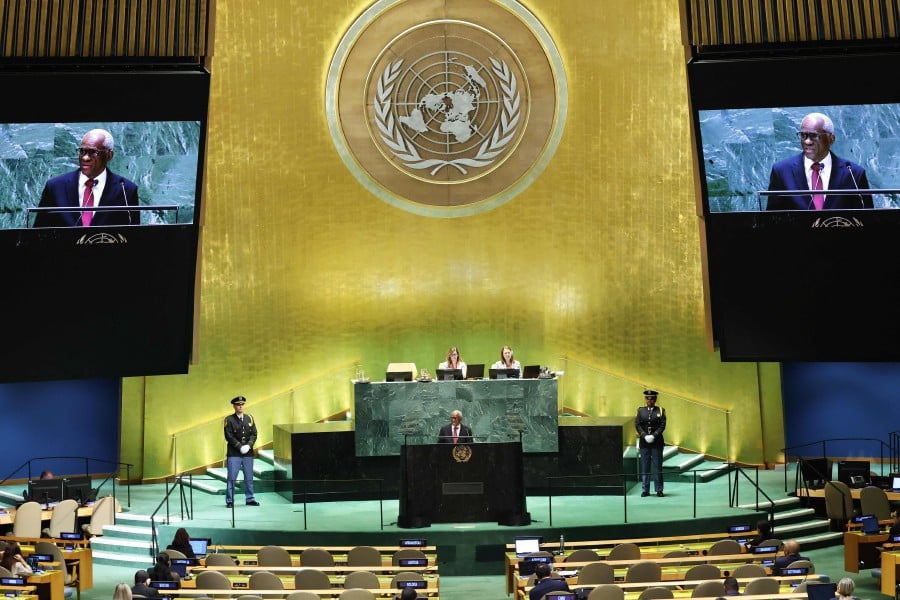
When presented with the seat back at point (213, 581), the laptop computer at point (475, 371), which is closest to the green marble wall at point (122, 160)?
the laptop computer at point (475, 371)

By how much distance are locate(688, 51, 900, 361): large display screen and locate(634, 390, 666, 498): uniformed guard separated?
7.79 ft

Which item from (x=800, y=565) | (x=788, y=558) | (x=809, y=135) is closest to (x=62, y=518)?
(x=788, y=558)

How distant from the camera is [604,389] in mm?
19891

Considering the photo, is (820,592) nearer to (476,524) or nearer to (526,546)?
(526,546)

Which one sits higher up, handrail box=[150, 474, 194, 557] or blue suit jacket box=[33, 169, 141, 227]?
blue suit jacket box=[33, 169, 141, 227]

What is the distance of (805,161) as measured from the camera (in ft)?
48.8

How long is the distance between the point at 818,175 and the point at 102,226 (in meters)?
8.08

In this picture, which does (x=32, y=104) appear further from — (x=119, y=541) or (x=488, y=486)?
(x=488, y=486)

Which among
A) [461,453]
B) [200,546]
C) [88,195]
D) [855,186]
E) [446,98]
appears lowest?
[200,546]

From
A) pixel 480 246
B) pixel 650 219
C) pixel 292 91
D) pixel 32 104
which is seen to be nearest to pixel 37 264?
pixel 32 104

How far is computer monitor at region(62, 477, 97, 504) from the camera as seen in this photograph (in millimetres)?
16750

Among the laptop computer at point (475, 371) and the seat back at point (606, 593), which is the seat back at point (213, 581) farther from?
the laptop computer at point (475, 371)

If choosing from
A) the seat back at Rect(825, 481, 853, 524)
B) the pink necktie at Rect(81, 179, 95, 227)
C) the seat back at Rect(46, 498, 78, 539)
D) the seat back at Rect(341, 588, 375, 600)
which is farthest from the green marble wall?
the seat back at Rect(825, 481, 853, 524)

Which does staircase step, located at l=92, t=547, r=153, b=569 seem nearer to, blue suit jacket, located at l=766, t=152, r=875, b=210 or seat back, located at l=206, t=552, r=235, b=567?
seat back, located at l=206, t=552, r=235, b=567
